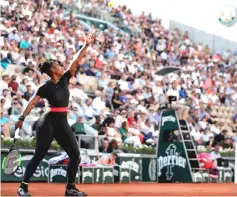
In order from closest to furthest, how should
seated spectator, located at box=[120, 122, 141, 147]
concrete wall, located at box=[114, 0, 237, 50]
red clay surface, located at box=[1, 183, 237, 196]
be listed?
red clay surface, located at box=[1, 183, 237, 196] → seated spectator, located at box=[120, 122, 141, 147] → concrete wall, located at box=[114, 0, 237, 50]

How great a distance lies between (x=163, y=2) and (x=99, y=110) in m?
17.1

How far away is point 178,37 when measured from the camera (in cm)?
3609

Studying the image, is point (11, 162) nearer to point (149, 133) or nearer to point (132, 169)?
point (132, 169)

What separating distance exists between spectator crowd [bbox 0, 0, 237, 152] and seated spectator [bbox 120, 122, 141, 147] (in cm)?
3

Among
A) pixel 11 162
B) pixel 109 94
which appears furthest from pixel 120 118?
pixel 11 162

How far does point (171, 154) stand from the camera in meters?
19.3

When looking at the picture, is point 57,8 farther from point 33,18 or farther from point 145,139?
point 145,139

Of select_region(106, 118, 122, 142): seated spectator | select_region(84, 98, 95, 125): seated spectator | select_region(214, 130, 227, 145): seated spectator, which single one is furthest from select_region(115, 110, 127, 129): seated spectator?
select_region(214, 130, 227, 145): seated spectator

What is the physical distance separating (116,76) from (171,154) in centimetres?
707

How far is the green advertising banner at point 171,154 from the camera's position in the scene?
62.4ft

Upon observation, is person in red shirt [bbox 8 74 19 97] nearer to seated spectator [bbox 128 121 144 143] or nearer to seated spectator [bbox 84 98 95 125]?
seated spectator [bbox 84 98 95 125]

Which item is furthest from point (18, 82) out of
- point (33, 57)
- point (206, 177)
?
point (206, 177)

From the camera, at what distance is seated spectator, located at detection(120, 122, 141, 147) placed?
21.6 metres

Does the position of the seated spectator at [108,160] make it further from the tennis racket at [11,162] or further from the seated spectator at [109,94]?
the tennis racket at [11,162]
